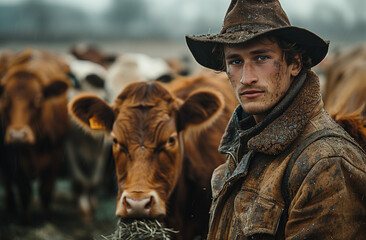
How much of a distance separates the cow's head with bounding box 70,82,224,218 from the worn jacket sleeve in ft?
5.00

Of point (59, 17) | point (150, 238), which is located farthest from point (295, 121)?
point (59, 17)

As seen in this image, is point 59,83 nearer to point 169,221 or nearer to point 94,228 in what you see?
point 94,228

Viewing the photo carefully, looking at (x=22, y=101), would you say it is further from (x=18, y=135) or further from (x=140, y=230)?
(x=140, y=230)

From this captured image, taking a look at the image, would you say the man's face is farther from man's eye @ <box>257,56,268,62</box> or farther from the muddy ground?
the muddy ground

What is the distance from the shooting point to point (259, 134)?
203 centimetres

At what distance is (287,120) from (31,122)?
16.7 ft

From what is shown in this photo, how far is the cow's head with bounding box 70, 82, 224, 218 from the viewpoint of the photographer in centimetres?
316

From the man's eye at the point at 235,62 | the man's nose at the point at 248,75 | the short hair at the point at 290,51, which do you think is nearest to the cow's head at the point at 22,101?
the man's eye at the point at 235,62

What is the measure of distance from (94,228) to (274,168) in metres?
5.34

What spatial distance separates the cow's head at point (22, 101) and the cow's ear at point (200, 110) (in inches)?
126

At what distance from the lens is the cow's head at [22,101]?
6.06 metres

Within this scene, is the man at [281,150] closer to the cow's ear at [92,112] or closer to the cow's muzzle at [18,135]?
the cow's ear at [92,112]

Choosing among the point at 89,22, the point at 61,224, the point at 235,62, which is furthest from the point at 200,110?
the point at 89,22

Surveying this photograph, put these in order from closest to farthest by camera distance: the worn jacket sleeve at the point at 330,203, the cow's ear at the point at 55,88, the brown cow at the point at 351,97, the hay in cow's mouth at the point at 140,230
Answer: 1. the worn jacket sleeve at the point at 330,203
2. the brown cow at the point at 351,97
3. the hay in cow's mouth at the point at 140,230
4. the cow's ear at the point at 55,88
